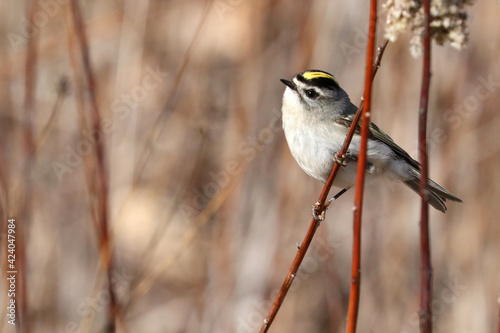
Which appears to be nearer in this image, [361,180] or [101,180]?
[361,180]

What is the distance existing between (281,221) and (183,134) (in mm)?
2333

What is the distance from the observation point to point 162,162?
22.3 feet

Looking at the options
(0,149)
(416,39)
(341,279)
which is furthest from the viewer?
(341,279)

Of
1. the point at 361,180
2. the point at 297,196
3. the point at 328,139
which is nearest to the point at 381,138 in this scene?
the point at 328,139

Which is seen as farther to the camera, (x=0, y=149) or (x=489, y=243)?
(x=489, y=243)

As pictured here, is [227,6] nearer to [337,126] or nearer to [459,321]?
[337,126]

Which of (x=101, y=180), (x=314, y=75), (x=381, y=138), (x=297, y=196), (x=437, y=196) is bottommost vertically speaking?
(x=101, y=180)

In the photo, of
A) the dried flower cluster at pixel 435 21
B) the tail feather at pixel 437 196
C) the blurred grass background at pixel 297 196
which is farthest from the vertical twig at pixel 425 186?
the blurred grass background at pixel 297 196

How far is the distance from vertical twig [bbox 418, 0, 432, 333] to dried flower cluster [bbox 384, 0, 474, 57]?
0.13m

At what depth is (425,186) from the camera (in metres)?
1.28

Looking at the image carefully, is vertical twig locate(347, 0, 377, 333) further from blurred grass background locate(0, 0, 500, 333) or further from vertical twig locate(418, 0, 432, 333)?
blurred grass background locate(0, 0, 500, 333)

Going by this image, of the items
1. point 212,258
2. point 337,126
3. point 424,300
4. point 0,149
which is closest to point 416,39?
point 424,300

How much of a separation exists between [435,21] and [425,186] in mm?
432

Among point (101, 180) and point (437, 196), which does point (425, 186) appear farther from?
point (437, 196)
